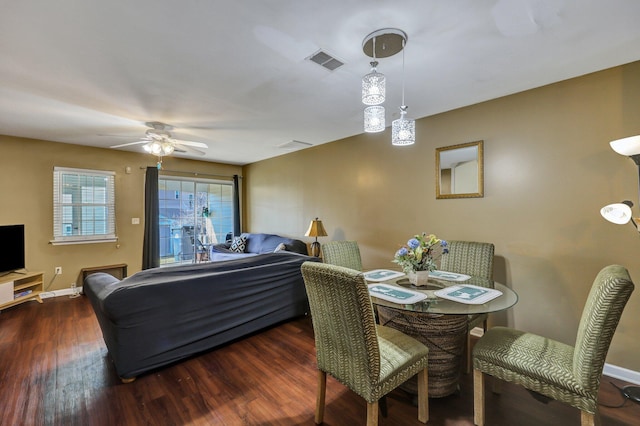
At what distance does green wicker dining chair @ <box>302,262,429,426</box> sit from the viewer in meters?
1.41

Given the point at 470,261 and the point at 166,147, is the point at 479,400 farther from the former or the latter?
the point at 166,147

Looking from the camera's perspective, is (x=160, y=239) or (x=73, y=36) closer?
(x=73, y=36)

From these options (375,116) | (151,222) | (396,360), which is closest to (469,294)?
(396,360)

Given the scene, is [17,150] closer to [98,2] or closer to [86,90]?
[86,90]

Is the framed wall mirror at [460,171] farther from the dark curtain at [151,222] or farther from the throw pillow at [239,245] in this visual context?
the dark curtain at [151,222]

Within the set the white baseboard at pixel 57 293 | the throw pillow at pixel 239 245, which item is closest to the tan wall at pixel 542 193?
the throw pillow at pixel 239 245

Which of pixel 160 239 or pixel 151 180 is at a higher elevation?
pixel 151 180

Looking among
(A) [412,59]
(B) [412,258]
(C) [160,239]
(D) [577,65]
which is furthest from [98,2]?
(C) [160,239]

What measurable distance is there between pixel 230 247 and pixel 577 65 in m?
6.06

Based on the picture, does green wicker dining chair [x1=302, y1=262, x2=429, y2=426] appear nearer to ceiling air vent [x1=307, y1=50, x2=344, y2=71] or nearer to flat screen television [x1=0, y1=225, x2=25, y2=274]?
ceiling air vent [x1=307, y1=50, x2=344, y2=71]

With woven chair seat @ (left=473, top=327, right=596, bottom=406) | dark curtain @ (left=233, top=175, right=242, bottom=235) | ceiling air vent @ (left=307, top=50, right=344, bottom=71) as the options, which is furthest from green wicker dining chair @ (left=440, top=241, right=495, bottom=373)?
dark curtain @ (left=233, top=175, right=242, bottom=235)

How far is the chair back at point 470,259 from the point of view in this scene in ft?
Result: 8.47

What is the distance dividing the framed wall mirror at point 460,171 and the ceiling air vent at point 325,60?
1.78 m

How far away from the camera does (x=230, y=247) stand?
20.3 feet
